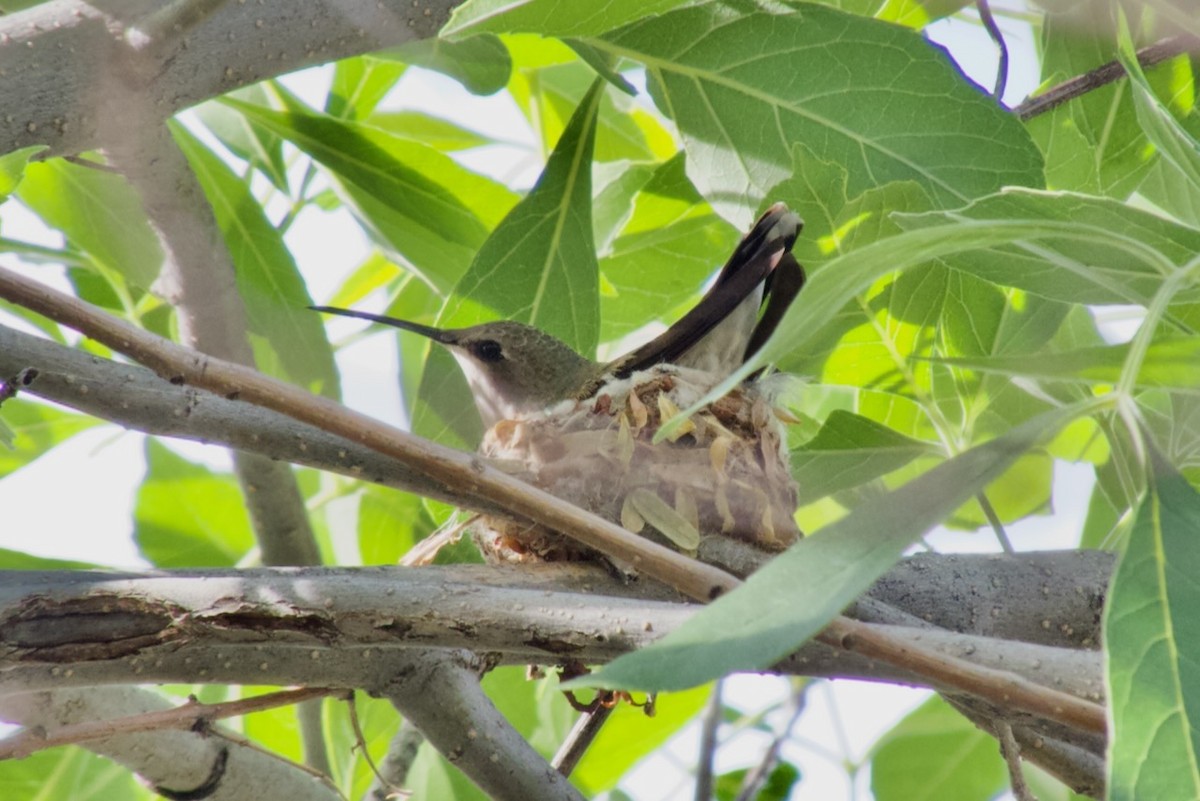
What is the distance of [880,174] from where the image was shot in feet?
6.95

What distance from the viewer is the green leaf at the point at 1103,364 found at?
4.39 feet

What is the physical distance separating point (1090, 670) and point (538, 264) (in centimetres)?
161

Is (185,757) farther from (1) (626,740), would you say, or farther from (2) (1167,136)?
(2) (1167,136)

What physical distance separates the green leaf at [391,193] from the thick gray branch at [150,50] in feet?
2.29

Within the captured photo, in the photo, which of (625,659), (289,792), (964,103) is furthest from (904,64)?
(289,792)

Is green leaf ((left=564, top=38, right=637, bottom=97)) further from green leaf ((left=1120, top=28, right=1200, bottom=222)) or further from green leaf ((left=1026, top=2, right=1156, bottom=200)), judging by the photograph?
green leaf ((left=1120, top=28, right=1200, bottom=222))

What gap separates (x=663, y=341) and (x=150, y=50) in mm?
1272

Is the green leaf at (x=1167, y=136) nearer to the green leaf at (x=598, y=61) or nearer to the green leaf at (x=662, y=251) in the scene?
the green leaf at (x=598, y=61)

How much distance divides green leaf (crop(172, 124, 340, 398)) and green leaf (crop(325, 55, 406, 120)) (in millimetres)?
314

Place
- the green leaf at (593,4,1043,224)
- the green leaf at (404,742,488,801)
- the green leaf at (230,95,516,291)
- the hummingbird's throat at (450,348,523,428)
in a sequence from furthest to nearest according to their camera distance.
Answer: the hummingbird's throat at (450,348,523,428)
the green leaf at (230,95,516,291)
the green leaf at (404,742,488,801)
the green leaf at (593,4,1043,224)

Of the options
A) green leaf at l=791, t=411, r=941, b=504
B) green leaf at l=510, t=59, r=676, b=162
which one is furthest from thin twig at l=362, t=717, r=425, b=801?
green leaf at l=510, t=59, r=676, b=162

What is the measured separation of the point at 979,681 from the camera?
1.12 metres

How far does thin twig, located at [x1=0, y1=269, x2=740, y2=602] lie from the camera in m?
1.22

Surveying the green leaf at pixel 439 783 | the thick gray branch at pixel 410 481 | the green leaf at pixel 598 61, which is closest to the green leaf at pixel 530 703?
the green leaf at pixel 439 783
